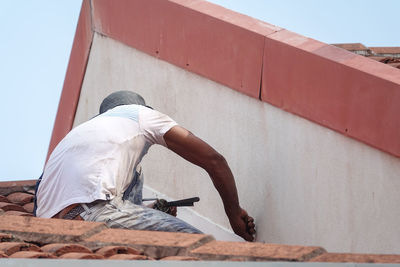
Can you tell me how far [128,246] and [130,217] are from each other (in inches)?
47.8

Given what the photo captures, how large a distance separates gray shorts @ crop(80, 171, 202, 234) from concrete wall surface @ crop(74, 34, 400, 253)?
1.01m

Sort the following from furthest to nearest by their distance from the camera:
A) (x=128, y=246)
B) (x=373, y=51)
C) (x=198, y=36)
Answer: (x=373, y=51) < (x=198, y=36) < (x=128, y=246)

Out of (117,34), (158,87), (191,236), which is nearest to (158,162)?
(158,87)

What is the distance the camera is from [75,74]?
9156mm

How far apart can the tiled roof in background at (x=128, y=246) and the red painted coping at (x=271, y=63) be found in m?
1.58

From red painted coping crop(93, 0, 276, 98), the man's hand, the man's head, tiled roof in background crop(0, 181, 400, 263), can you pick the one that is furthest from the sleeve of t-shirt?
tiled roof in background crop(0, 181, 400, 263)

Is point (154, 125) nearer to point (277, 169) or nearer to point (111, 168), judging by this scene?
point (111, 168)

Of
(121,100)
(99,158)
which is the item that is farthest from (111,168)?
(121,100)

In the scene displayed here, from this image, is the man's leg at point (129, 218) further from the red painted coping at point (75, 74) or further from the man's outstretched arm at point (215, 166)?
the red painted coping at point (75, 74)

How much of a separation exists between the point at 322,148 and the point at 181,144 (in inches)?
35.9

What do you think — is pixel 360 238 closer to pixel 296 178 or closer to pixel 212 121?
pixel 296 178

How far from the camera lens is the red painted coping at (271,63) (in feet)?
16.8

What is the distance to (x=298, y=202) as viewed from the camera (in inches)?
224

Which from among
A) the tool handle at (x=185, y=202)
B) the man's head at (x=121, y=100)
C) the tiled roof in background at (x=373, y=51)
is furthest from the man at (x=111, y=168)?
the tiled roof in background at (x=373, y=51)
